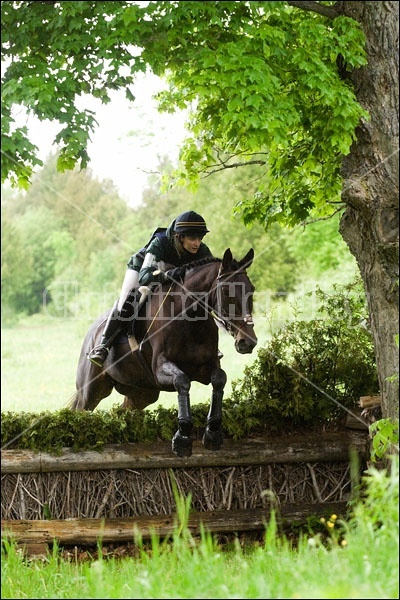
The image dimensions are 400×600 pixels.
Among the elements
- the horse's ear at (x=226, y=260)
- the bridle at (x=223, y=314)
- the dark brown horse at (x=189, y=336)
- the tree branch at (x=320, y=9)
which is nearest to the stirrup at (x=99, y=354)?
the dark brown horse at (x=189, y=336)

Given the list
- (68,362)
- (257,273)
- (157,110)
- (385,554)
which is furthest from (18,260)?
(385,554)

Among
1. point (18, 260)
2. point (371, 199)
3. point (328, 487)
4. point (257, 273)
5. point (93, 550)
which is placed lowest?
point (93, 550)

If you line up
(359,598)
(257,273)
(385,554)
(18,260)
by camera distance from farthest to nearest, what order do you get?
(18,260) → (257,273) → (385,554) → (359,598)

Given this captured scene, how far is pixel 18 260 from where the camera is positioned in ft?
167

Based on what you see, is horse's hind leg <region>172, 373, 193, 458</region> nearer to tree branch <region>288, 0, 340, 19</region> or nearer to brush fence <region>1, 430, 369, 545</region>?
brush fence <region>1, 430, 369, 545</region>

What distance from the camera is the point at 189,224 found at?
9.27 meters

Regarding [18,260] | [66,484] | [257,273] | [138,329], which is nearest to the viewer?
[66,484]

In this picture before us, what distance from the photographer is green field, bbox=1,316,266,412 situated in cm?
2527

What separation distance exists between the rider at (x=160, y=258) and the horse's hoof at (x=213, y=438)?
1714mm

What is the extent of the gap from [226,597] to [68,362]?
31593 millimetres

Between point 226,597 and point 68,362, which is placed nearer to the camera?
point 226,597

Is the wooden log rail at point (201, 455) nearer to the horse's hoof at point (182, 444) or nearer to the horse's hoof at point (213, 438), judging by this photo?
the horse's hoof at point (213, 438)

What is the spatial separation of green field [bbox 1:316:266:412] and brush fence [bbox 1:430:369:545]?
32.2ft

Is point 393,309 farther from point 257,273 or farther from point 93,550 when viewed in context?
point 257,273
